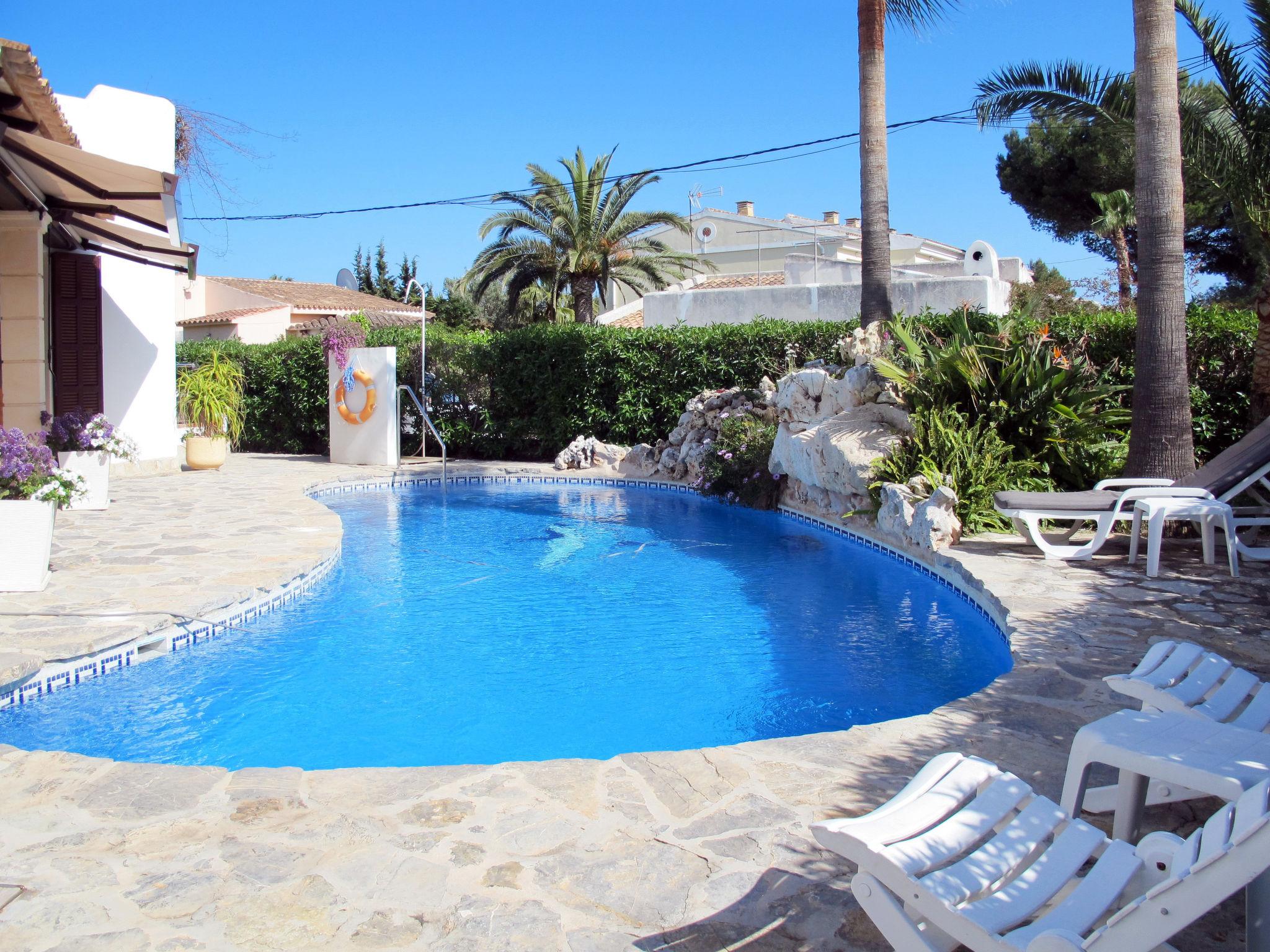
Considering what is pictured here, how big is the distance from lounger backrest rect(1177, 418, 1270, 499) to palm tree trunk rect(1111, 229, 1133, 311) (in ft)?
64.3

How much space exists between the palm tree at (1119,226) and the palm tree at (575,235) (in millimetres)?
10938

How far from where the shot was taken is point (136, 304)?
13.9m

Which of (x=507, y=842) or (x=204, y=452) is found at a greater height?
(x=204, y=452)

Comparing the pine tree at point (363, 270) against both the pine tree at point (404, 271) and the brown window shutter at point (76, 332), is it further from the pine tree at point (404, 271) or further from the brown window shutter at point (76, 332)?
the brown window shutter at point (76, 332)

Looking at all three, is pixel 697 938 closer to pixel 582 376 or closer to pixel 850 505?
pixel 850 505

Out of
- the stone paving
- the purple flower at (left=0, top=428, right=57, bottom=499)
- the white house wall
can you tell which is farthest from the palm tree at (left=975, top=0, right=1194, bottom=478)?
the white house wall

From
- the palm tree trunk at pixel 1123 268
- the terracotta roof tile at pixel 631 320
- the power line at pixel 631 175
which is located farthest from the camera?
the terracotta roof tile at pixel 631 320

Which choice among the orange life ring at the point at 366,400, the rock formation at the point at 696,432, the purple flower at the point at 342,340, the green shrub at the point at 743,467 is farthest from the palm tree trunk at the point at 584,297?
the green shrub at the point at 743,467

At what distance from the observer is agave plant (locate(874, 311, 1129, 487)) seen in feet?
32.3

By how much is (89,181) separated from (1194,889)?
9021mm

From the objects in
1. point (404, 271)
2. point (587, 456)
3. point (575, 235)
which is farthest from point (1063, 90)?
point (404, 271)

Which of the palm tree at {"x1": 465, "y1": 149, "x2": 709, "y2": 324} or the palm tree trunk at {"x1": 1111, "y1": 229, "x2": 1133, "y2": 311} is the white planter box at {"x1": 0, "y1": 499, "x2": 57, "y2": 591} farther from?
the palm tree trunk at {"x1": 1111, "y1": 229, "x2": 1133, "y2": 311}

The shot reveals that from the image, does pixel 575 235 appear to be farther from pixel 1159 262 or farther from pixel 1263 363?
pixel 1263 363

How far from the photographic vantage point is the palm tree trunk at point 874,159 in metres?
12.9
